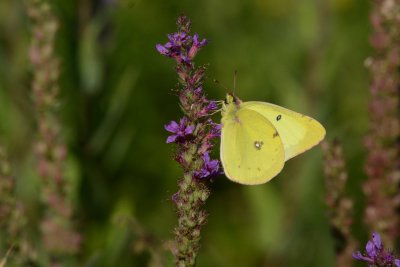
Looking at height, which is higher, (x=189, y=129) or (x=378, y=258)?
(x=189, y=129)

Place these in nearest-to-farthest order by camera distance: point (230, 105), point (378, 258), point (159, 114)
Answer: point (378, 258), point (230, 105), point (159, 114)

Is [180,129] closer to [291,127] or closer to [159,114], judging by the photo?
[291,127]

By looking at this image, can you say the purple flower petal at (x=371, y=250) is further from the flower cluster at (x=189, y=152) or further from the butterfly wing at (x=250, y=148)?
the butterfly wing at (x=250, y=148)

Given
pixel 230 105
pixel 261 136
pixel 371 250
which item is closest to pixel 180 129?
pixel 371 250

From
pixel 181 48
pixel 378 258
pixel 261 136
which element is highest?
pixel 181 48

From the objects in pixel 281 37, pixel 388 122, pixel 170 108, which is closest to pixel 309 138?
pixel 388 122

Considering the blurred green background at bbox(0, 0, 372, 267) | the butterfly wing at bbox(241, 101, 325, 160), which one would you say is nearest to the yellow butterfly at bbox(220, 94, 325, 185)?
the butterfly wing at bbox(241, 101, 325, 160)

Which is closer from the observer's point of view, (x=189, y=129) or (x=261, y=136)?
(x=189, y=129)

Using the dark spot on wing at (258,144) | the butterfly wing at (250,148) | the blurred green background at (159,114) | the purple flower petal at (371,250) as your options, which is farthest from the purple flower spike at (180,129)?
the blurred green background at (159,114)
